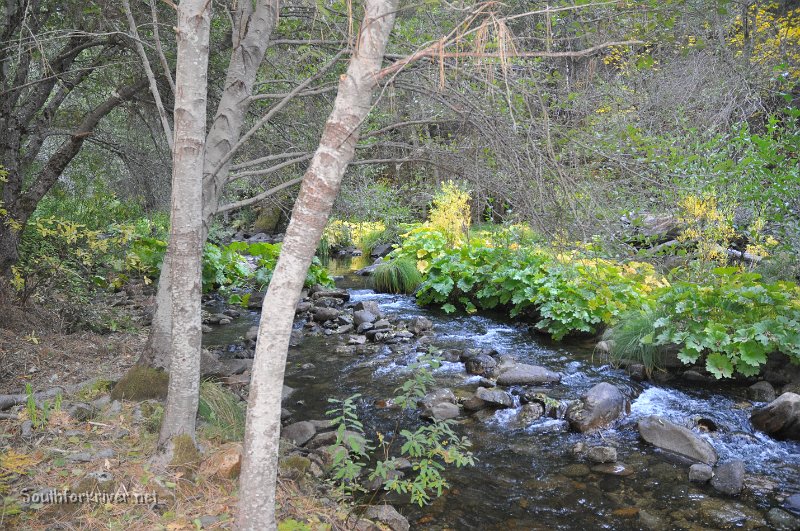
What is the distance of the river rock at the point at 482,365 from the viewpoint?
696 centimetres

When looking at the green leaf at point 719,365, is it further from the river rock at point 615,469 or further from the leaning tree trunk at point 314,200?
the leaning tree trunk at point 314,200

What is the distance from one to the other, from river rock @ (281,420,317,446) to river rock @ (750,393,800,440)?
4090 millimetres

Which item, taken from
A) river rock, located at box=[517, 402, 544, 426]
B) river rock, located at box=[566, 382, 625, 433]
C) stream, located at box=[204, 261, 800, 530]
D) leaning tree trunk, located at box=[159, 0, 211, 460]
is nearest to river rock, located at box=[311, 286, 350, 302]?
stream, located at box=[204, 261, 800, 530]

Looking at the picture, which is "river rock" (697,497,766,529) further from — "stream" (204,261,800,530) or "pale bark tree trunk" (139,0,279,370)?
"pale bark tree trunk" (139,0,279,370)

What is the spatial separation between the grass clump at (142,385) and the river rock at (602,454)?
3491 mm

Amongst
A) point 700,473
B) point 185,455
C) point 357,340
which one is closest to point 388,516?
point 185,455

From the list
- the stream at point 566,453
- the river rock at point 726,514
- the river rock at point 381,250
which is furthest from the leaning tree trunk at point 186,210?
the river rock at point 381,250

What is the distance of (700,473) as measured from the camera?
4582 millimetres

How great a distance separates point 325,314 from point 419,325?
171 centimetres

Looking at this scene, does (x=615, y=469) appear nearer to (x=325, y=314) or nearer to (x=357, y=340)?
(x=357, y=340)

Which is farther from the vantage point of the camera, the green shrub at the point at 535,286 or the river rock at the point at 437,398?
the green shrub at the point at 535,286

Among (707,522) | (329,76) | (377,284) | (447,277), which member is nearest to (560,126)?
(329,76)

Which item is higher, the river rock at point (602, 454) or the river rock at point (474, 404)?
the river rock at point (474, 404)

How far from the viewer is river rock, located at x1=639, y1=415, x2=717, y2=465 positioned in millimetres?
4892
